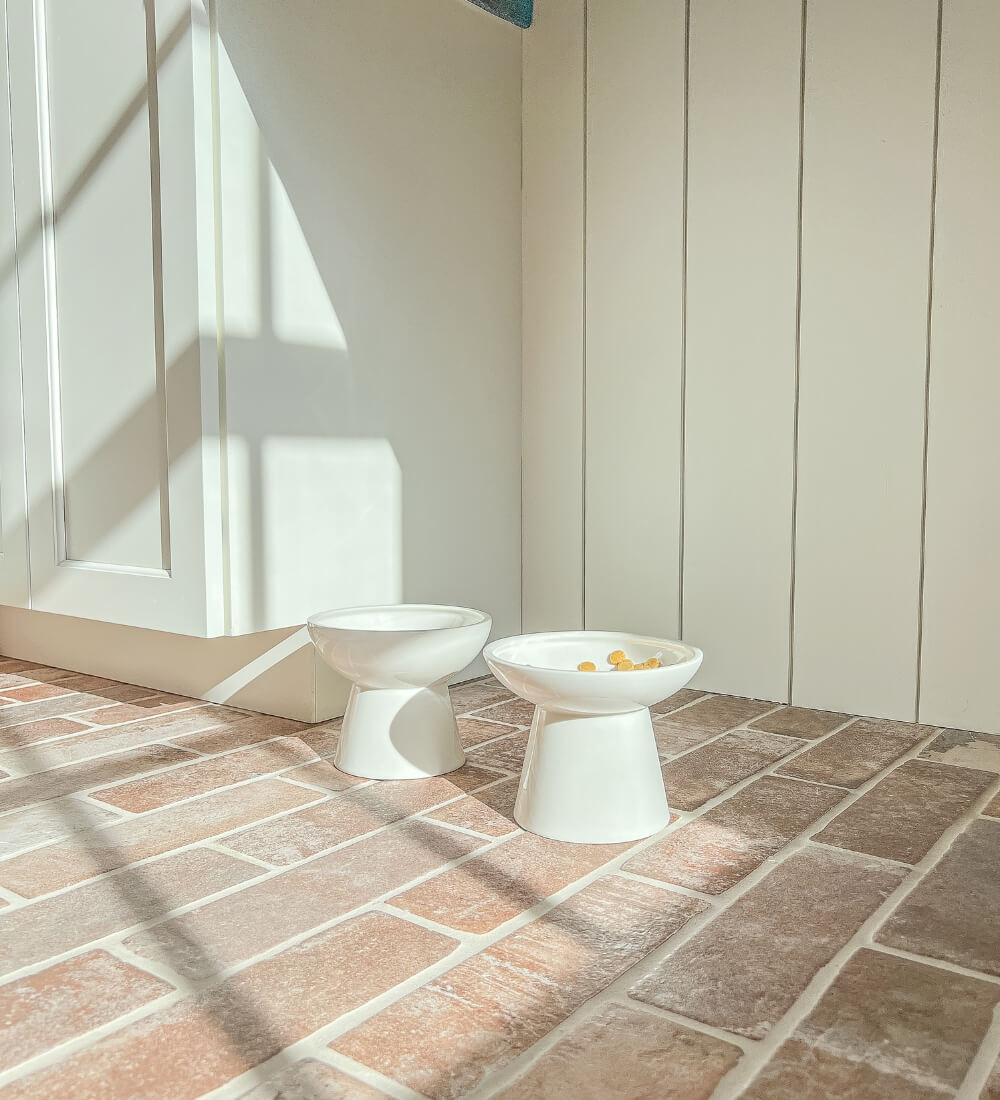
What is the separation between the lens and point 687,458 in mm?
2121

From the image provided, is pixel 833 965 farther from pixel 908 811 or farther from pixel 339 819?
pixel 339 819

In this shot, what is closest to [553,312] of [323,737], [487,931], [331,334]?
[331,334]

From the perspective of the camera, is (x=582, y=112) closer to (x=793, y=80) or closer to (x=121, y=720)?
(x=793, y=80)

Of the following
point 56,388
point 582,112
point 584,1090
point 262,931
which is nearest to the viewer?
point 584,1090

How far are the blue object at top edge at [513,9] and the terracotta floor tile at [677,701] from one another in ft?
4.92

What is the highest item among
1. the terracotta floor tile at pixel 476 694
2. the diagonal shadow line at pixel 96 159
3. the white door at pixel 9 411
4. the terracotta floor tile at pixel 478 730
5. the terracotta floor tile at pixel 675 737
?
the diagonal shadow line at pixel 96 159

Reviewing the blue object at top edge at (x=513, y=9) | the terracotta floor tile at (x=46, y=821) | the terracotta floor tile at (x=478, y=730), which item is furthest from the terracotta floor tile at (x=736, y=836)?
the blue object at top edge at (x=513, y=9)

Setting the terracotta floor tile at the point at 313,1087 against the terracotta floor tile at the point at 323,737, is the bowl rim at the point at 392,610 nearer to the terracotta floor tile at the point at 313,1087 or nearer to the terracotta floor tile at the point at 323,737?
the terracotta floor tile at the point at 323,737

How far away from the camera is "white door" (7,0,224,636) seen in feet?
5.33

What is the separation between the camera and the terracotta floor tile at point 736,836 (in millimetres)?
1264

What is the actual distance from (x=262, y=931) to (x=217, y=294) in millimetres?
1010

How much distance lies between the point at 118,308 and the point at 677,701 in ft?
4.26

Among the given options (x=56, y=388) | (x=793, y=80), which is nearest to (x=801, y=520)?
(x=793, y=80)

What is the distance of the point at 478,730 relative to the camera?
1901mm
